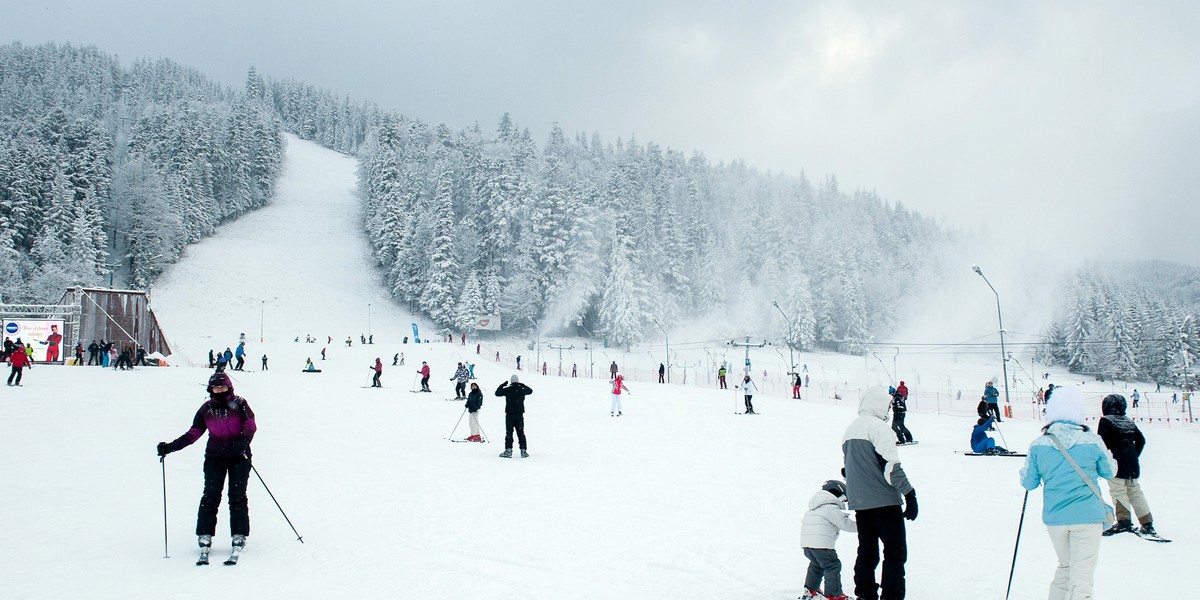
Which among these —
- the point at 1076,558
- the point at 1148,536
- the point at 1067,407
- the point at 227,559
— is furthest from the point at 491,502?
the point at 1148,536

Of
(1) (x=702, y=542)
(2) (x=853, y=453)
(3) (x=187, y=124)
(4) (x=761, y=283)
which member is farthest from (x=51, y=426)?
(3) (x=187, y=124)

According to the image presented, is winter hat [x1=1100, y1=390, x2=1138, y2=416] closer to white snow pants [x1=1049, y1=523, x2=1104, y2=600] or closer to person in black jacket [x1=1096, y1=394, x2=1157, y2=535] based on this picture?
person in black jacket [x1=1096, y1=394, x2=1157, y2=535]

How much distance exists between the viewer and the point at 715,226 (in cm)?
10112

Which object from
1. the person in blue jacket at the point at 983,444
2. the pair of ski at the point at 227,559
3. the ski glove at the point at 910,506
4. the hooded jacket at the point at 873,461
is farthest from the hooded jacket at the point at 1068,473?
the person in blue jacket at the point at 983,444

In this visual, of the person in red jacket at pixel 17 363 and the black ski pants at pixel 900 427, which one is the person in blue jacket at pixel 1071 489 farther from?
the person in red jacket at pixel 17 363

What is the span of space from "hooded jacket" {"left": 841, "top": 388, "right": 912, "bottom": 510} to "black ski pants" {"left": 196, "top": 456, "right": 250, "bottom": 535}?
17.8 feet

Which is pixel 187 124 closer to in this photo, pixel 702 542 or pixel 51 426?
pixel 51 426

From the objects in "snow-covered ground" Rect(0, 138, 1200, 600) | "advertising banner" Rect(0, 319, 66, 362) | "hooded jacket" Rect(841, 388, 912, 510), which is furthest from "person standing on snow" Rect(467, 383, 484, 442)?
"advertising banner" Rect(0, 319, 66, 362)

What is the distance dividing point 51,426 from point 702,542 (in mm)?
14572

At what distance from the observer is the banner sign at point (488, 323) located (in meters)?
68.1

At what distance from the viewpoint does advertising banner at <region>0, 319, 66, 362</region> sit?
30000mm

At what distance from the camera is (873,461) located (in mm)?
5164

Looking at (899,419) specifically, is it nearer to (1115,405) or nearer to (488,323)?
(1115,405)

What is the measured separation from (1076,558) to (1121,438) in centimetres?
337
